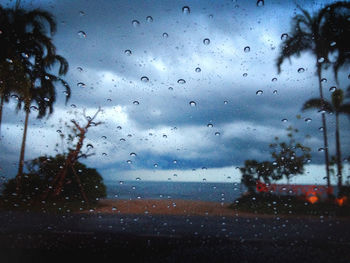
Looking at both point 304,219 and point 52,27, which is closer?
point 52,27

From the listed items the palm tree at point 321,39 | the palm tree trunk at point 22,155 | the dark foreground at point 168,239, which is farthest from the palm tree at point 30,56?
the palm tree at point 321,39

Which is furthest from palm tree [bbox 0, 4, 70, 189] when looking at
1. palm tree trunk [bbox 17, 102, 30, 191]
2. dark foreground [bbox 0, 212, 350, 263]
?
dark foreground [bbox 0, 212, 350, 263]

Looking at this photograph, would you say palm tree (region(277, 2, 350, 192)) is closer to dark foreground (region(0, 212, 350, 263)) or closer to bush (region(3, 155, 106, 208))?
dark foreground (region(0, 212, 350, 263))

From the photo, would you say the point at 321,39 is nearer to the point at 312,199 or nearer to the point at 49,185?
the point at 312,199

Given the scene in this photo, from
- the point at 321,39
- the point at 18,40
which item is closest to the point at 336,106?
the point at 321,39

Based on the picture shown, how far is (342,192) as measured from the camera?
1309mm

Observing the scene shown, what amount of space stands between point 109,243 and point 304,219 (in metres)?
1.28

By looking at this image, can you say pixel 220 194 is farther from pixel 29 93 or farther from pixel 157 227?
pixel 29 93

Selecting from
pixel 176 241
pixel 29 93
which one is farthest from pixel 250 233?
pixel 29 93

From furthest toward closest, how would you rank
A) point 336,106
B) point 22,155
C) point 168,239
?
point 168,239 < point 336,106 < point 22,155

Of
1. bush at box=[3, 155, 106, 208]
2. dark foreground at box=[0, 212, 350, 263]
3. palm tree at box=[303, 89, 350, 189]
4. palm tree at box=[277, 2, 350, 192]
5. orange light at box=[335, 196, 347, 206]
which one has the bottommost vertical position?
dark foreground at box=[0, 212, 350, 263]

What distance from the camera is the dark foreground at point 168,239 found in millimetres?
1454

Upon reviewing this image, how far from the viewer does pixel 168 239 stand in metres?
1.60

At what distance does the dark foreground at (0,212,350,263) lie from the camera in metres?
1.45
